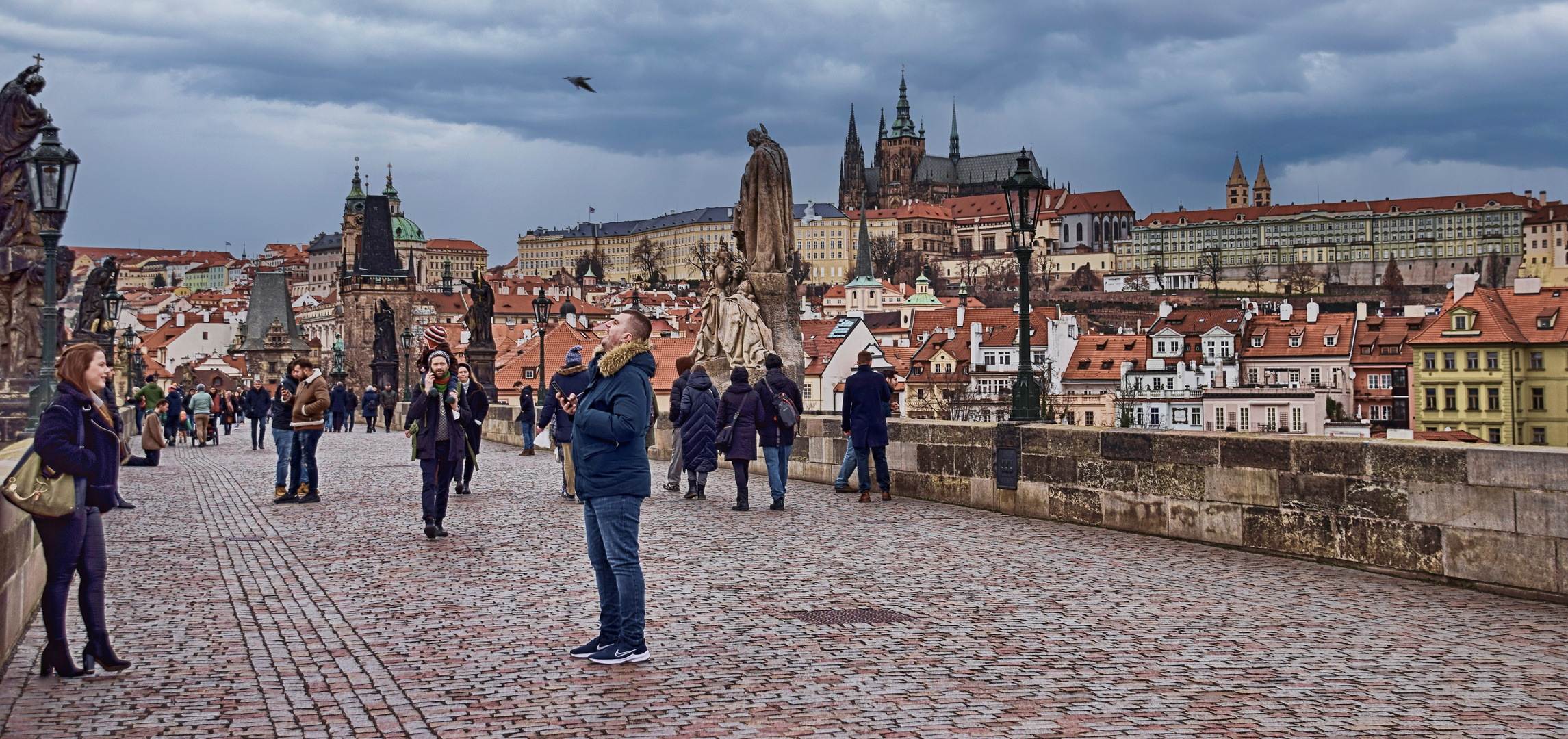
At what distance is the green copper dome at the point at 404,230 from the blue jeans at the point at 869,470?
161895 millimetres

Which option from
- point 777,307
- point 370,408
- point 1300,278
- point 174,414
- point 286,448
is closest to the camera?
point 286,448

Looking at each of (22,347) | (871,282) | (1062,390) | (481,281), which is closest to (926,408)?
(1062,390)

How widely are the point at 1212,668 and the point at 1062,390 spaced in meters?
84.4

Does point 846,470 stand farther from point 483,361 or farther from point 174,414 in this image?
point 483,361

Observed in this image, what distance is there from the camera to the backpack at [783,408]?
41.7ft

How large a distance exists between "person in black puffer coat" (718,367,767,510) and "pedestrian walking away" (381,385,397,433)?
25054 millimetres

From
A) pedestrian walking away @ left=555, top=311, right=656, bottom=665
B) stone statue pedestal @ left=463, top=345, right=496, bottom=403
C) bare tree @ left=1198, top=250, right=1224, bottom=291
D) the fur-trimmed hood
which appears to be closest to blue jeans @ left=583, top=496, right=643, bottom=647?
pedestrian walking away @ left=555, top=311, right=656, bottom=665

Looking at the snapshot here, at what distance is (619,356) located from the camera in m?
6.25

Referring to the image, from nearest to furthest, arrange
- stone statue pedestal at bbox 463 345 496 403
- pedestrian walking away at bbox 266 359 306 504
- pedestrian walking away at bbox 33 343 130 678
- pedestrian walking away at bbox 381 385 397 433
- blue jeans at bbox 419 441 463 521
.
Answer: pedestrian walking away at bbox 33 343 130 678
blue jeans at bbox 419 441 463 521
pedestrian walking away at bbox 266 359 306 504
stone statue pedestal at bbox 463 345 496 403
pedestrian walking away at bbox 381 385 397 433

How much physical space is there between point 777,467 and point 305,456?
4673mm

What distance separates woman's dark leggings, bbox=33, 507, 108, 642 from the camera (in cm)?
575

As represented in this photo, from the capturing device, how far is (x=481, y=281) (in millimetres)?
34156

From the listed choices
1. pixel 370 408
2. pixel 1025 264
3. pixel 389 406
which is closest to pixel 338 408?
pixel 370 408

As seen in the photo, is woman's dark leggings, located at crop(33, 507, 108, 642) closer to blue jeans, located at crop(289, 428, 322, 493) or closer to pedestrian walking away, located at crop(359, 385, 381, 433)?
blue jeans, located at crop(289, 428, 322, 493)
